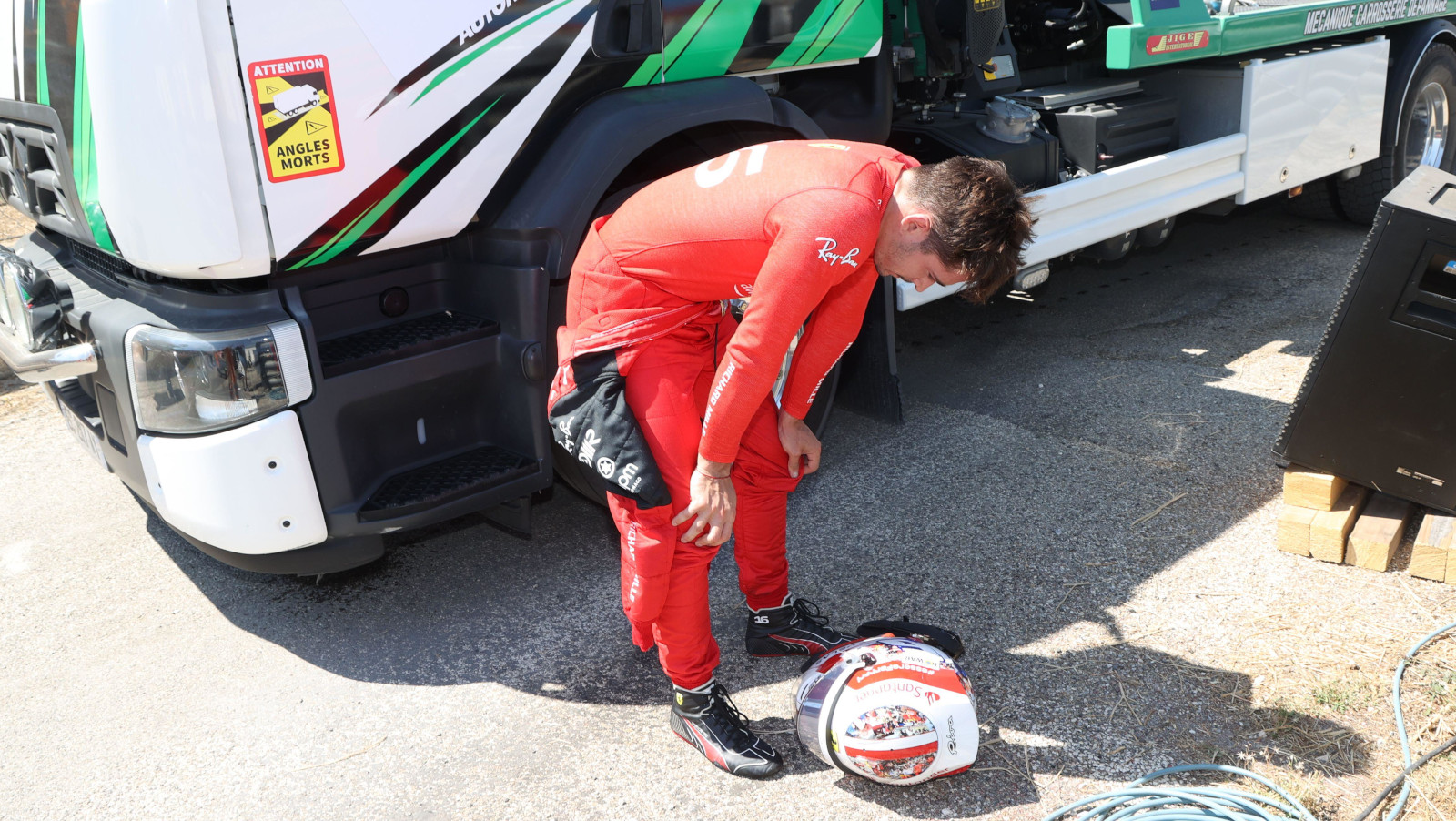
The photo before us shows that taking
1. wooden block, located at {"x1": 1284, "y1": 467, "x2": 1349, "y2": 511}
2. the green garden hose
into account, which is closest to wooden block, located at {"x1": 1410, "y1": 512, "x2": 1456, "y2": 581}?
wooden block, located at {"x1": 1284, "y1": 467, "x2": 1349, "y2": 511}

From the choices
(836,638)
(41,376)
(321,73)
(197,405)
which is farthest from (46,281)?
(836,638)

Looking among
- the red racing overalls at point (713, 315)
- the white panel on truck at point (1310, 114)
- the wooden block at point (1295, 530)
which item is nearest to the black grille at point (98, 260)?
the red racing overalls at point (713, 315)

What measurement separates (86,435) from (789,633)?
2205 mm

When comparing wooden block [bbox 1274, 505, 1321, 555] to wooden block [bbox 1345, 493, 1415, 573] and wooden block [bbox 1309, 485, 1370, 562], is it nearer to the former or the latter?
wooden block [bbox 1309, 485, 1370, 562]

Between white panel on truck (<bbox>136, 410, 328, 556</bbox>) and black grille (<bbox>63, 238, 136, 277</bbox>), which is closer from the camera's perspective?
white panel on truck (<bbox>136, 410, 328, 556</bbox>)

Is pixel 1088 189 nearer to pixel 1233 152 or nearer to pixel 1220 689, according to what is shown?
pixel 1233 152

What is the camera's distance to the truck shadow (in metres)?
2.69

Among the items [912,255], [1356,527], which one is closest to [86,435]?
[912,255]

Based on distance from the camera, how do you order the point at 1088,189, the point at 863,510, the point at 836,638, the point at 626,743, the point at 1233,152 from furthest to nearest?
the point at 1233,152 → the point at 1088,189 → the point at 863,510 → the point at 836,638 → the point at 626,743

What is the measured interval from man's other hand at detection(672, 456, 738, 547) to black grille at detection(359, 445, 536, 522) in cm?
77

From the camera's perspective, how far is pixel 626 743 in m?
2.75

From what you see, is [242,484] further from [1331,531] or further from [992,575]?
[1331,531]

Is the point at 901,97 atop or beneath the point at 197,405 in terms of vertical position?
atop

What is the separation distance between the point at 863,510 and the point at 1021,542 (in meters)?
0.56
